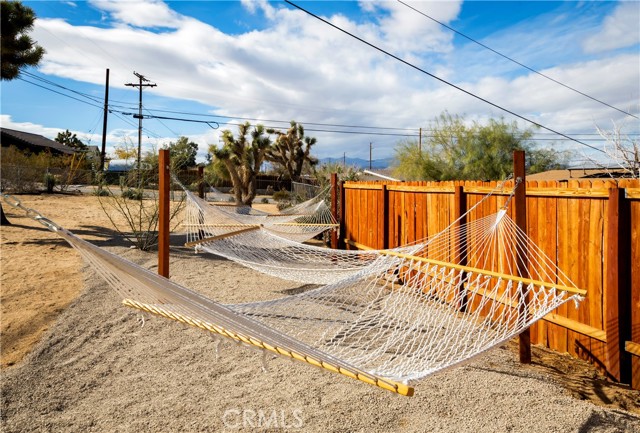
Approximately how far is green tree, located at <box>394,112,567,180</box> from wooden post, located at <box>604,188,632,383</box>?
36.6 feet

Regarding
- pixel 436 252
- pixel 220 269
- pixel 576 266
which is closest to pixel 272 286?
pixel 220 269

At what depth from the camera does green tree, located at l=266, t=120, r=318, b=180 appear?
21828 mm

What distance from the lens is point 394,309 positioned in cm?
355

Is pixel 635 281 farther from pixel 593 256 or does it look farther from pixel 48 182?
pixel 48 182

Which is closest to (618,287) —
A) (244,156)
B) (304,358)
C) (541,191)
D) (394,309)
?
(541,191)

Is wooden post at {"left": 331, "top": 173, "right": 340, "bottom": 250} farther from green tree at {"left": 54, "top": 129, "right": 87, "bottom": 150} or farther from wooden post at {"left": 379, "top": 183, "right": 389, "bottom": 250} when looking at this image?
green tree at {"left": 54, "top": 129, "right": 87, "bottom": 150}

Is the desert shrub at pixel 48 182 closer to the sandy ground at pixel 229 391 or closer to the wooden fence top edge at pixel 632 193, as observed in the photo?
the sandy ground at pixel 229 391

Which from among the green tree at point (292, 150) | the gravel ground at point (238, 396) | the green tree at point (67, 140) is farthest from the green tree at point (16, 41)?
the green tree at point (67, 140)

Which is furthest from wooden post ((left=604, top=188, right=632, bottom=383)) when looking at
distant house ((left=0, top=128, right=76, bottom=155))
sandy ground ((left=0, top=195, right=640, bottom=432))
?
distant house ((left=0, top=128, right=76, bottom=155))

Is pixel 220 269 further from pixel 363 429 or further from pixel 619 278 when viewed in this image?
pixel 619 278

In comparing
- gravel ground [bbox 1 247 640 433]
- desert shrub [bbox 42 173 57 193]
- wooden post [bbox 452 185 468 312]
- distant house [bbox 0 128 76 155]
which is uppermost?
distant house [bbox 0 128 76 155]

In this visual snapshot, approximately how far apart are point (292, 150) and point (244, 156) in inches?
195

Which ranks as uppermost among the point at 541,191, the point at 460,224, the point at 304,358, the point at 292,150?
the point at 292,150

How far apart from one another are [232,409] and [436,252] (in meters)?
2.64
